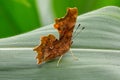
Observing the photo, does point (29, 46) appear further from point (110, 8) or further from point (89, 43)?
point (110, 8)

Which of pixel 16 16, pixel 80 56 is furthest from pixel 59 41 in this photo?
pixel 16 16

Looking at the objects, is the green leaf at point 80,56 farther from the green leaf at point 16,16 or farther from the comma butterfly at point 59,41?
the green leaf at point 16,16

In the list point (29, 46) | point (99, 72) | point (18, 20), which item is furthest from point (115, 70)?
point (18, 20)

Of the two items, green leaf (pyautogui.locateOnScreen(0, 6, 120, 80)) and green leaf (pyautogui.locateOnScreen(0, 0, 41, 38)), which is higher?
green leaf (pyautogui.locateOnScreen(0, 0, 41, 38))

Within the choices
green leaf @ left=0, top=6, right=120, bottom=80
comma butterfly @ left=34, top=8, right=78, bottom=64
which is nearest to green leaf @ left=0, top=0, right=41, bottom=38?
green leaf @ left=0, top=6, right=120, bottom=80

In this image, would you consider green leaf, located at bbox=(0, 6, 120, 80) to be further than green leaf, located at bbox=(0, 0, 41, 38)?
No

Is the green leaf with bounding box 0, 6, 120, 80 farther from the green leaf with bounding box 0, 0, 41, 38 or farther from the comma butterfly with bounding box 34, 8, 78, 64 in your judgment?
the green leaf with bounding box 0, 0, 41, 38
